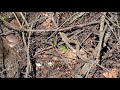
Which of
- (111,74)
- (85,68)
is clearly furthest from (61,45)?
(111,74)

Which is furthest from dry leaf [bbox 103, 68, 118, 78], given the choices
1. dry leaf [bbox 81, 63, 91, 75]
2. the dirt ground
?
dry leaf [bbox 81, 63, 91, 75]

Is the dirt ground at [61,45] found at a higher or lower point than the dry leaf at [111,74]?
higher

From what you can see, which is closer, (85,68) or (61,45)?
(85,68)

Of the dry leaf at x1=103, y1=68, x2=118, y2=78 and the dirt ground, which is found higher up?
the dirt ground

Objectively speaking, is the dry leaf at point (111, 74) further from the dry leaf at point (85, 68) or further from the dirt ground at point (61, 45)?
the dry leaf at point (85, 68)

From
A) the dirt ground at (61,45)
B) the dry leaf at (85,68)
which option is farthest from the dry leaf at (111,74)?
the dry leaf at (85,68)

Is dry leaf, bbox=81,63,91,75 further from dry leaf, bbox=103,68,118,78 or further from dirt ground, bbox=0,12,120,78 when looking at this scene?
dry leaf, bbox=103,68,118,78

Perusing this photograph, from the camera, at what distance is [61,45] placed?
9.27 ft

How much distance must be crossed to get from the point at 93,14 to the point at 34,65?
0.89 metres

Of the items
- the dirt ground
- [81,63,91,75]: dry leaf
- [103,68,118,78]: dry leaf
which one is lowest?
[103,68,118,78]: dry leaf

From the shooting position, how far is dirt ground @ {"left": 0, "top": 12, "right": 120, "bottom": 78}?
2.63 m

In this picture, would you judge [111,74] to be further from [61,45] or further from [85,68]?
[61,45]

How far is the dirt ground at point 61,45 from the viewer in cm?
263
